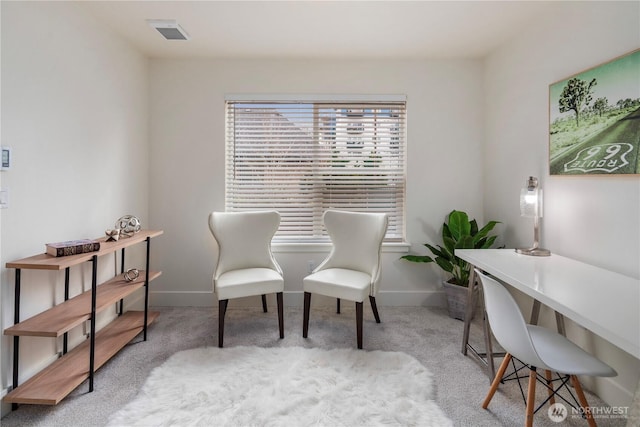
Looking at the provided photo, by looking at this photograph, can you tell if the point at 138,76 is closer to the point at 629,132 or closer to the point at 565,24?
the point at 565,24

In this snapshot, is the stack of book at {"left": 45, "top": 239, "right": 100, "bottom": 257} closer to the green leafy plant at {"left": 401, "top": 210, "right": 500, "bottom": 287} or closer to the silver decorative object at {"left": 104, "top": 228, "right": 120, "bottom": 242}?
the silver decorative object at {"left": 104, "top": 228, "right": 120, "bottom": 242}

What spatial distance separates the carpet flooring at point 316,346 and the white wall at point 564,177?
27.3 inches

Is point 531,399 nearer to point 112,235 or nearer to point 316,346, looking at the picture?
point 316,346

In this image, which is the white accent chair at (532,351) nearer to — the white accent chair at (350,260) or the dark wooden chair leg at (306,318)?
the white accent chair at (350,260)

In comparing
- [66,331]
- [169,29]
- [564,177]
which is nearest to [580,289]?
[564,177]

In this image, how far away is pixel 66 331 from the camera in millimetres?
1622

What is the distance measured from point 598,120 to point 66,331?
10.4ft

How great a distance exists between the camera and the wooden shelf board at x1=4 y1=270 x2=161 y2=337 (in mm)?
1570

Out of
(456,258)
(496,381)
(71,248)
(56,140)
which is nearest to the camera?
(496,381)

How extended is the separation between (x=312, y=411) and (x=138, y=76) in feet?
10.2

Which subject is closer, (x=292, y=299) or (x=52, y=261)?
(x=52, y=261)

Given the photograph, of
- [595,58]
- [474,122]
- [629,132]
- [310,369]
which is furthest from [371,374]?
[474,122]

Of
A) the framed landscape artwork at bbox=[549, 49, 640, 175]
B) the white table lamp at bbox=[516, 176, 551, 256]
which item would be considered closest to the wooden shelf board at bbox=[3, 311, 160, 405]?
the white table lamp at bbox=[516, 176, 551, 256]

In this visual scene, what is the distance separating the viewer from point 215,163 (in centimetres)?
310
